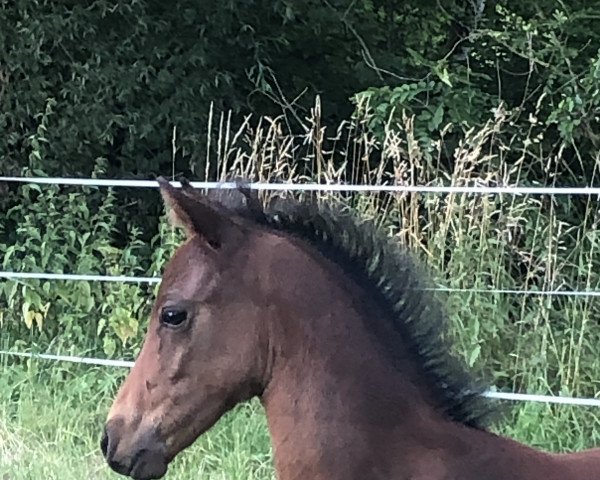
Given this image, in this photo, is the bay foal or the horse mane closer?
the bay foal

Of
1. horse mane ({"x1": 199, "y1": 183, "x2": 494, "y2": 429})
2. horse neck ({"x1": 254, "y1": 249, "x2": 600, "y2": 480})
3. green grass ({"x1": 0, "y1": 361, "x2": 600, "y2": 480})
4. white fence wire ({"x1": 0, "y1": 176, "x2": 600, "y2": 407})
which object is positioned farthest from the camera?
green grass ({"x1": 0, "y1": 361, "x2": 600, "y2": 480})

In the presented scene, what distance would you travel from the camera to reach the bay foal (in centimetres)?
221

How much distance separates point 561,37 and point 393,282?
640cm

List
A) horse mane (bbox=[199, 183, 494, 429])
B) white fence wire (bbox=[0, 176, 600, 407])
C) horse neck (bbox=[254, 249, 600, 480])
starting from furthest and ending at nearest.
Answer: white fence wire (bbox=[0, 176, 600, 407])
horse mane (bbox=[199, 183, 494, 429])
horse neck (bbox=[254, 249, 600, 480])

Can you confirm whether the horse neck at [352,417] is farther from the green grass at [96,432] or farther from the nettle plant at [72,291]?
the nettle plant at [72,291]

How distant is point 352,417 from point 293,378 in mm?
144

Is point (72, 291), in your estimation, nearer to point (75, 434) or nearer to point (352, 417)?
point (75, 434)

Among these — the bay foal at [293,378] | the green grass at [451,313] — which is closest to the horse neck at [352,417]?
the bay foal at [293,378]

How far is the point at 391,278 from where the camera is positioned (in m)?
2.39

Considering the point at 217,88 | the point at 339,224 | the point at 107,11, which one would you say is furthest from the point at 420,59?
the point at 339,224

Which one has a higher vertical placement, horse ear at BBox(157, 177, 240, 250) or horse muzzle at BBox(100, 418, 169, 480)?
horse ear at BBox(157, 177, 240, 250)

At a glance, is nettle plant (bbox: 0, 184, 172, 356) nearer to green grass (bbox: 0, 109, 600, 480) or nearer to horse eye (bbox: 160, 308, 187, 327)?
green grass (bbox: 0, 109, 600, 480)

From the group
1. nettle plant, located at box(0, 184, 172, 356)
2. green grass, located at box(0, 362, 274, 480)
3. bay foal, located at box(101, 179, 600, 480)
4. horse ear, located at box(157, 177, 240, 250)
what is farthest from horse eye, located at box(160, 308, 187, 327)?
nettle plant, located at box(0, 184, 172, 356)

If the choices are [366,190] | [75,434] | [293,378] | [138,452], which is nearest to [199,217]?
[293,378]
